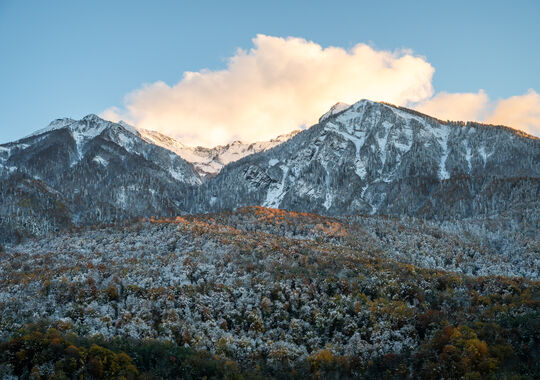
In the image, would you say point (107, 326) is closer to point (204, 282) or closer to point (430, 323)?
point (204, 282)

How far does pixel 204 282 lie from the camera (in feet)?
203

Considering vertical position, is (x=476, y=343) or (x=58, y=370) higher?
(x=476, y=343)

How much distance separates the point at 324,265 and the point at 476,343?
111 ft

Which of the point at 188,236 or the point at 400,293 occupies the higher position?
the point at 188,236

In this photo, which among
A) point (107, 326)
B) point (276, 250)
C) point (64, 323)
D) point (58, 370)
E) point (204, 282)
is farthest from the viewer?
point (276, 250)

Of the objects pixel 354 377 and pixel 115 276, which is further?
pixel 115 276

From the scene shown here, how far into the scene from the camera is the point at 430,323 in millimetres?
46938

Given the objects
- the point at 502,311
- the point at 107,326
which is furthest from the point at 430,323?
the point at 107,326

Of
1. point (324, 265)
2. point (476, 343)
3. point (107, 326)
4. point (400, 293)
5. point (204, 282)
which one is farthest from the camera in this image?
point (324, 265)

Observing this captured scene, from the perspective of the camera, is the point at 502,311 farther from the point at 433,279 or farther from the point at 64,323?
the point at 64,323

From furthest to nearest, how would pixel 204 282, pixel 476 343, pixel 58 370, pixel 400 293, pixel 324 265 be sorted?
pixel 324 265
pixel 204 282
pixel 400 293
pixel 476 343
pixel 58 370

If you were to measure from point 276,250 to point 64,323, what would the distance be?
138 ft

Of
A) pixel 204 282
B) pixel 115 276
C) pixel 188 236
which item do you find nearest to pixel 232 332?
pixel 204 282

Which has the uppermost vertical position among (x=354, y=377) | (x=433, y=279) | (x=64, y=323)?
(x=433, y=279)
